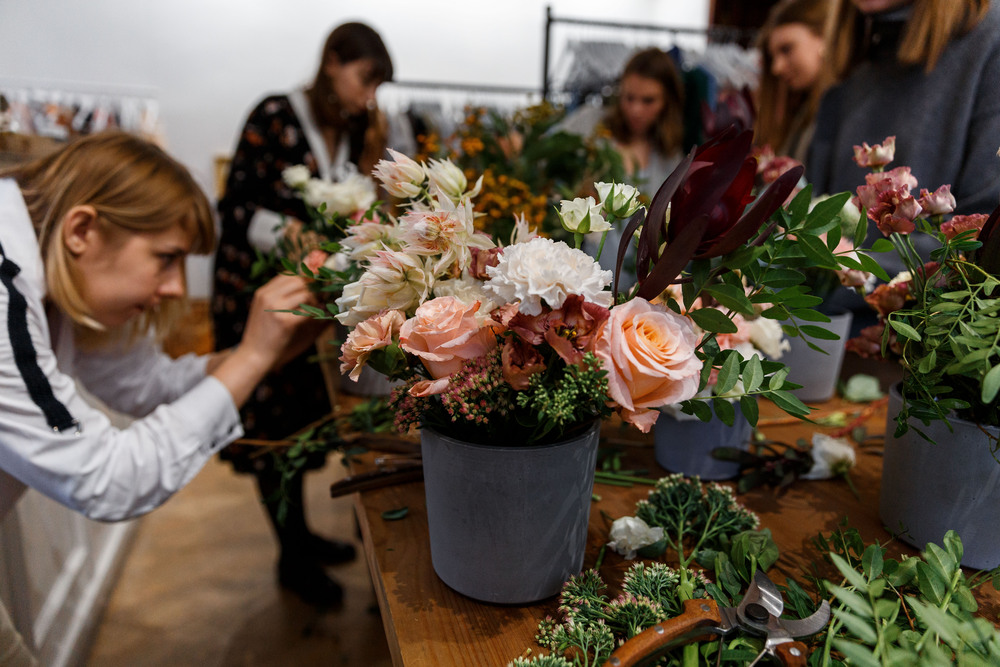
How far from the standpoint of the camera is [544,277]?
0.39 m

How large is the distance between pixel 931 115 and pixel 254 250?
138 centimetres

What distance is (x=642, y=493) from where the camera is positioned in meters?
0.71

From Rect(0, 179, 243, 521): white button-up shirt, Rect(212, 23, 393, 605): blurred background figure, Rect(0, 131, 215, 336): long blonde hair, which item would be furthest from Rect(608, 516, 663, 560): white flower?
Rect(212, 23, 393, 605): blurred background figure

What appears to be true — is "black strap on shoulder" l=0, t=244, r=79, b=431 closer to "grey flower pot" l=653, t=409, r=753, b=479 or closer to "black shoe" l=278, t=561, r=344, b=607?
"grey flower pot" l=653, t=409, r=753, b=479

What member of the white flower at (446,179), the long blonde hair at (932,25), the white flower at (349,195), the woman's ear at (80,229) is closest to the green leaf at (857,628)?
the white flower at (446,179)

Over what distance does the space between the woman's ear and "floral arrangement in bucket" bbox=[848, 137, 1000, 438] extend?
3.16ft

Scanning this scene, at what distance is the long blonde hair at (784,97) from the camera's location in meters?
1.57

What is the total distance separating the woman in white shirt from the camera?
0.71 metres

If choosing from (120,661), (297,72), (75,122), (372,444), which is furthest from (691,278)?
(297,72)

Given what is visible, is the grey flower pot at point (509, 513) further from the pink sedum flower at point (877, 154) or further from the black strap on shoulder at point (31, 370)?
the black strap on shoulder at point (31, 370)

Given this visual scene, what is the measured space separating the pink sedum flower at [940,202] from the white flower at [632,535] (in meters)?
0.38

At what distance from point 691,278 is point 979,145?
60 centimetres

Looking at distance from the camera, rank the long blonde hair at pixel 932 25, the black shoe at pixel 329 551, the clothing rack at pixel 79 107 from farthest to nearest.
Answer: the clothing rack at pixel 79 107 → the black shoe at pixel 329 551 → the long blonde hair at pixel 932 25

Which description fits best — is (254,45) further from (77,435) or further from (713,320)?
(713,320)
